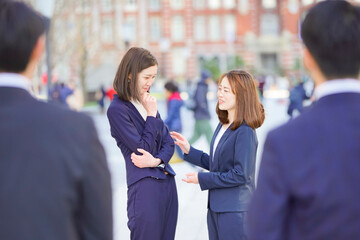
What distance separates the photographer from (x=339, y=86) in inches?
70.7

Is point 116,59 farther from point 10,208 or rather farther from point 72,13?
point 10,208

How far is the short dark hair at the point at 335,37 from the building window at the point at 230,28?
51.5 metres

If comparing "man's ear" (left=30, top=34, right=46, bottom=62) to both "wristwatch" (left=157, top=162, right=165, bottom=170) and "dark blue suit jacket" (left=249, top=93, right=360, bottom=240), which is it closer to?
"dark blue suit jacket" (left=249, top=93, right=360, bottom=240)

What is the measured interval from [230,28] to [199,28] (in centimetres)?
316

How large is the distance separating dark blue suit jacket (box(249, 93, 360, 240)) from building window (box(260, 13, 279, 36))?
181 ft

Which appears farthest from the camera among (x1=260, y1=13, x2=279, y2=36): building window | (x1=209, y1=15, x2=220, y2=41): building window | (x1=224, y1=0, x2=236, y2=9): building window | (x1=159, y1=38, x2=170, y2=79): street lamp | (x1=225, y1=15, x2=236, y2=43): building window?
(x1=260, y1=13, x2=279, y2=36): building window

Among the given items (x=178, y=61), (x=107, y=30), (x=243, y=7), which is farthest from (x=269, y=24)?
(x=107, y=30)

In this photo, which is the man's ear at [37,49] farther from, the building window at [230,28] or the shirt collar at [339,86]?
the building window at [230,28]

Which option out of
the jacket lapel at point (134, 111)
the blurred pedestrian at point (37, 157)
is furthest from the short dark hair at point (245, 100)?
the blurred pedestrian at point (37, 157)

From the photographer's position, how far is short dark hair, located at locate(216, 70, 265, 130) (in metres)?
3.46

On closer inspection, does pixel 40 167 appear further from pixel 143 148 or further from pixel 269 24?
pixel 269 24

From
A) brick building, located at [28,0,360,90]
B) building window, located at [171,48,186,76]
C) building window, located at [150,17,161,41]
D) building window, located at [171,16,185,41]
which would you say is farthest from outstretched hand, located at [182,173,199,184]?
building window, located at [150,17,161,41]

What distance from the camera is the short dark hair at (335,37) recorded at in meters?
1.78

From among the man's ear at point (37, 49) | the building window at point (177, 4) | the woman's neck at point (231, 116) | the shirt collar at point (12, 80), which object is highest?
the building window at point (177, 4)
